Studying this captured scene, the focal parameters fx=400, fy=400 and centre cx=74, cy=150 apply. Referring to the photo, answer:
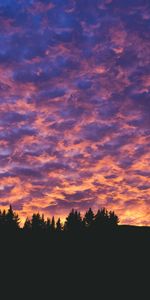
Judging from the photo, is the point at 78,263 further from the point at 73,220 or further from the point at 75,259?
the point at 73,220

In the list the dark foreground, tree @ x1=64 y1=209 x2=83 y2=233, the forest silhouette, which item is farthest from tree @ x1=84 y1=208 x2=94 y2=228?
the dark foreground

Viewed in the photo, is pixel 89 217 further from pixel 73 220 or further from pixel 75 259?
pixel 75 259

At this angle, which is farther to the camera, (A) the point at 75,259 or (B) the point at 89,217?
(B) the point at 89,217

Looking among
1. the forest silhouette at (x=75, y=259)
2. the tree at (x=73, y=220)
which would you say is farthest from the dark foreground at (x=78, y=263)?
the tree at (x=73, y=220)

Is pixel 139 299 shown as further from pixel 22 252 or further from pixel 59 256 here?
pixel 22 252

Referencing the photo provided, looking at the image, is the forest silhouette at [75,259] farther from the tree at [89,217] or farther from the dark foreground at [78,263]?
the tree at [89,217]

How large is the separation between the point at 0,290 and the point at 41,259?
15.6 metres

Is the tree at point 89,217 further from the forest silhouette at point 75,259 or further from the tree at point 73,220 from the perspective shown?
the forest silhouette at point 75,259

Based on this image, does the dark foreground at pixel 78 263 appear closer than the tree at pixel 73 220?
Yes

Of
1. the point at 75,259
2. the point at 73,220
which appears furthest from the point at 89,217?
the point at 75,259

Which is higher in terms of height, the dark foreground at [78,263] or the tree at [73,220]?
the tree at [73,220]

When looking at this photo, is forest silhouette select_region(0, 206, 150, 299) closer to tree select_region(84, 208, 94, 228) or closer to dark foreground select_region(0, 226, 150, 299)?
dark foreground select_region(0, 226, 150, 299)

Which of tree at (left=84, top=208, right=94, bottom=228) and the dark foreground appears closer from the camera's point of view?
the dark foreground

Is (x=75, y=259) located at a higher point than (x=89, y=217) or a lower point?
lower
